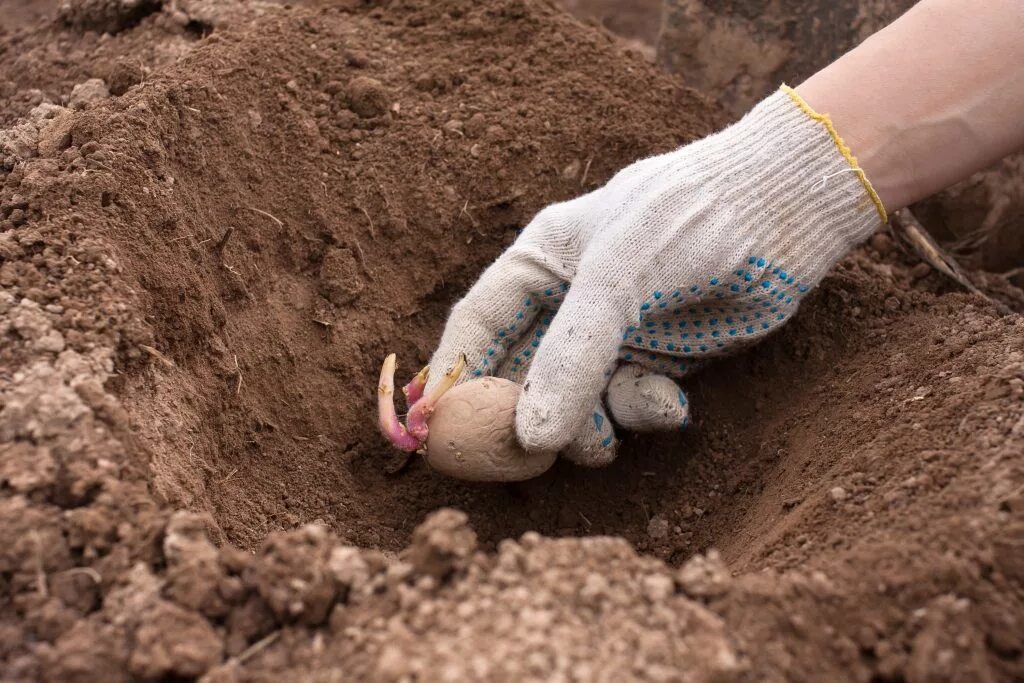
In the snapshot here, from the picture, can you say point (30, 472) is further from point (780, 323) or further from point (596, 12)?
point (596, 12)

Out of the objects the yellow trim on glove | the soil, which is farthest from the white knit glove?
the soil

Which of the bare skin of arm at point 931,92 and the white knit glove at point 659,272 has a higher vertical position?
the bare skin of arm at point 931,92

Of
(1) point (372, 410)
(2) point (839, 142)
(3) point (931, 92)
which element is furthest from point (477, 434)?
(3) point (931, 92)

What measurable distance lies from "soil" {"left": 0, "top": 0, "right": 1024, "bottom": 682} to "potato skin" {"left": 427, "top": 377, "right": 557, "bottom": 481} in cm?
28

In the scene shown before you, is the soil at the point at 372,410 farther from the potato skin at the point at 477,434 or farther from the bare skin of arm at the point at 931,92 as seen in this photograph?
the bare skin of arm at the point at 931,92

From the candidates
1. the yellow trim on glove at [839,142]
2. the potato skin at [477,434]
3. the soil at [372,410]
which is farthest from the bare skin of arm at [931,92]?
the potato skin at [477,434]

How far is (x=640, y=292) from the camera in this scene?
2387 millimetres

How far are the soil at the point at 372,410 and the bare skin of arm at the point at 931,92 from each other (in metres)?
0.49

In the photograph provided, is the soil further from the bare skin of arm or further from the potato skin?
the bare skin of arm

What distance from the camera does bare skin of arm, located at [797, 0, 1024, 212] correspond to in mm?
2408

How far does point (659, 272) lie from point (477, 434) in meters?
0.66

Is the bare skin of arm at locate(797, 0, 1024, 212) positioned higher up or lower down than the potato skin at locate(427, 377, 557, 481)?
higher up

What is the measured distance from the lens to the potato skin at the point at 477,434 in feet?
7.55

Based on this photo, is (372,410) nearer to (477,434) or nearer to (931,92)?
(477,434)
